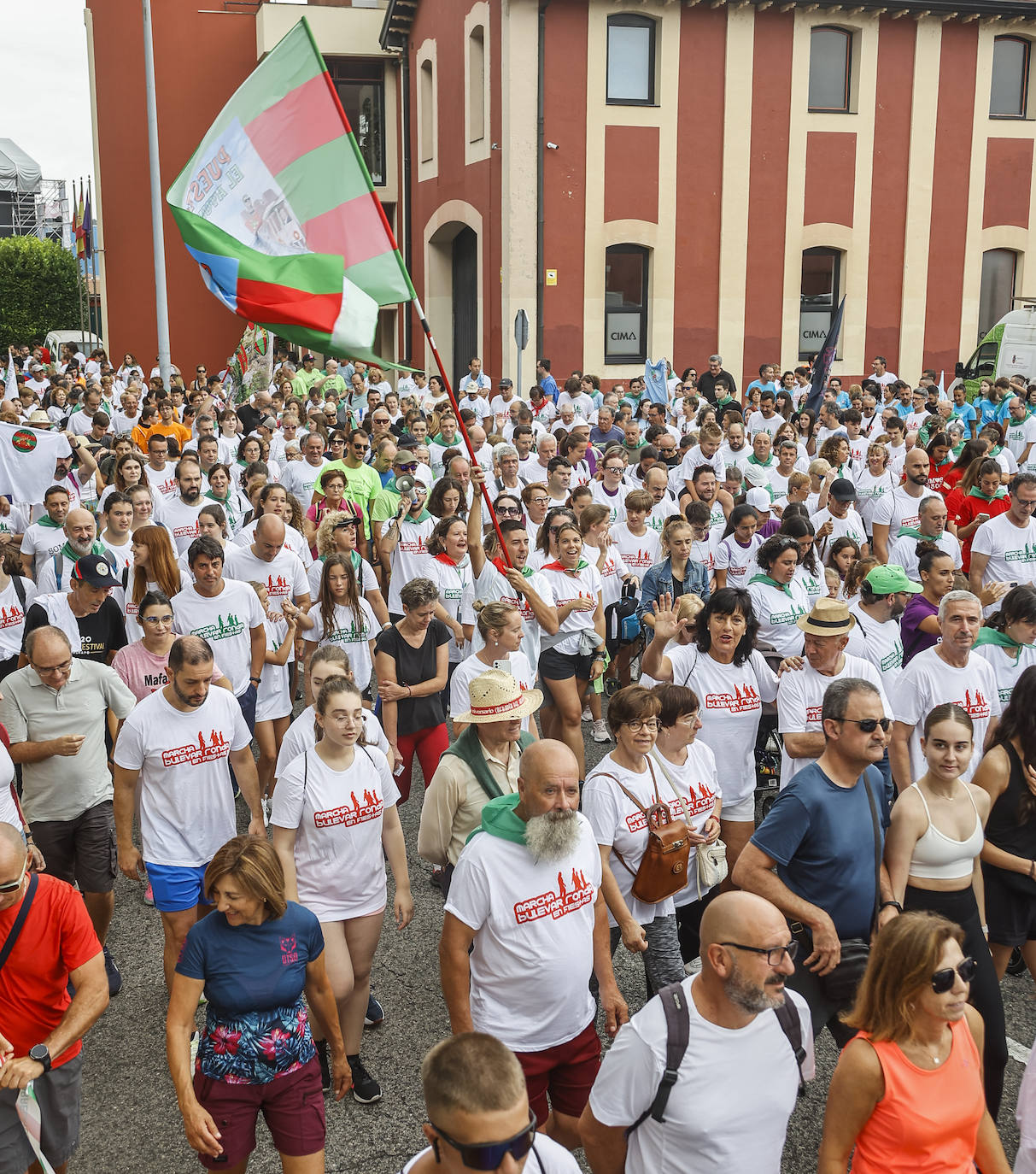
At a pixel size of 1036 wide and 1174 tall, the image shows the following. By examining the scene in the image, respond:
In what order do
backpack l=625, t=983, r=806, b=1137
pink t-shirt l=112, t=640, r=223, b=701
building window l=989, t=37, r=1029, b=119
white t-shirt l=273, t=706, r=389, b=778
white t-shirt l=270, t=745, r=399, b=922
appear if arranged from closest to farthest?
backpack l=625, t=983, r=806, b=1137 < white t-shirt l=270, t=745, r=399, b=922 < white t-shirt l=273, t=706, r=389, b=778 < pink t-shirt l=112, t=640, r=223, b=701 < building window l=989, t=37, r=1029, b=119

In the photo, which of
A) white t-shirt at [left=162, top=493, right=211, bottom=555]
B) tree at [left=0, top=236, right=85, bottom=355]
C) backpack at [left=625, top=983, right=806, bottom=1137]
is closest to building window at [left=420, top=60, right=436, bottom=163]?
white t-shirt at [left=162, top=493, right=211, bottom=555]

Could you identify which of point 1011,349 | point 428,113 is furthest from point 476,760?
point 428,113

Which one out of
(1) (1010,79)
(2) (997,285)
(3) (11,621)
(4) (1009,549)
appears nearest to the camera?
(3) (11,621)

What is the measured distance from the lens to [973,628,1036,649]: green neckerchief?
6.00 metres

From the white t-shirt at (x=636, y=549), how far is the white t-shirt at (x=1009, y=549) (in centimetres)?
232

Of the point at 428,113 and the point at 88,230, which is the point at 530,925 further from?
the point at 88,230

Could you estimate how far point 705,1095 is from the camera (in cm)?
306

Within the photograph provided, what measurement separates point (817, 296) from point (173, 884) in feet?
72.7

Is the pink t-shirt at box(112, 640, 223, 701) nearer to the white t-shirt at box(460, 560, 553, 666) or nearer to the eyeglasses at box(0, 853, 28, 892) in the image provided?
the white t-shirt at box(460, 560, 553, 666)

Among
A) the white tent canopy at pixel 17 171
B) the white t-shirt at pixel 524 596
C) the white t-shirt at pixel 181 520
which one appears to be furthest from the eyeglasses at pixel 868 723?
the white tent canopy at pixel 17 171

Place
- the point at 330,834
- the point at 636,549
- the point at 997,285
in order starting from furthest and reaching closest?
the point at 997,285 < the point at 636,549 < the point at 330,834

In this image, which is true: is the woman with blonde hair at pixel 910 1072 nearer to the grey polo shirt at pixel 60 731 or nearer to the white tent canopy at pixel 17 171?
the grey polo shirt at pixel 60 731

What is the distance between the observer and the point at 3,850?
3.78 meters

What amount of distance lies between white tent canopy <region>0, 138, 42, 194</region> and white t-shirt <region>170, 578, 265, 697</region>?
73.6 metres
